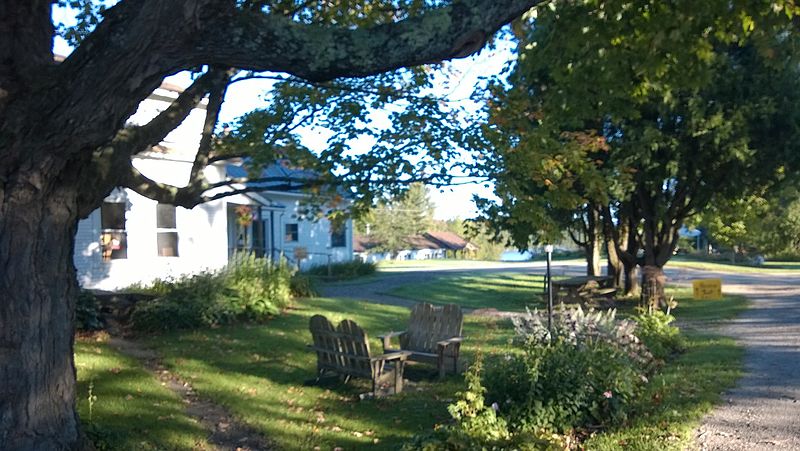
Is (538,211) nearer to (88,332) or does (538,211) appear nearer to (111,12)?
(111,12)

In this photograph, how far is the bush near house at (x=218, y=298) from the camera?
1395cm

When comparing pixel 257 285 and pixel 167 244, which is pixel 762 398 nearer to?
pixel 257 285

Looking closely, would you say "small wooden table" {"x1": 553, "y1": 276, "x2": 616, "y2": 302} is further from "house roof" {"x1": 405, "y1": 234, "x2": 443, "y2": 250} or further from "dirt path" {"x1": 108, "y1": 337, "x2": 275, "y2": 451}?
"house roof" {"x1": 405, "y1": 234, "x2": 443, "y2": 250}

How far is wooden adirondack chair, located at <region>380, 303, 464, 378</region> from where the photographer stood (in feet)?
35.5

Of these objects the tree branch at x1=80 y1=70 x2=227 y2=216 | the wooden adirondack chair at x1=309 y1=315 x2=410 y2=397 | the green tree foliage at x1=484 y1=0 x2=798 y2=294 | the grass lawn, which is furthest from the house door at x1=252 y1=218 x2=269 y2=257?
the tree branch at x1=80 y1=70 x2=227 y2=216

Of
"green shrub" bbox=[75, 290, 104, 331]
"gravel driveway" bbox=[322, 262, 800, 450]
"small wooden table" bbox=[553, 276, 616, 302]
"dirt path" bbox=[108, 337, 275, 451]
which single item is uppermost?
"green shrub" bbox=[75, 290, 104, 331]

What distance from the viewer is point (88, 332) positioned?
12.9 meters

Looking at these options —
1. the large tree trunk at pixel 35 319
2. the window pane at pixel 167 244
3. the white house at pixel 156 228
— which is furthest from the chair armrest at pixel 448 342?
the window pane at pixel 167 244

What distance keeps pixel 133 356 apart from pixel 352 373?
11.5ft

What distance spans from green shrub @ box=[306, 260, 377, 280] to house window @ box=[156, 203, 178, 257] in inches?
484

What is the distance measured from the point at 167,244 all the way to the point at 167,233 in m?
0.28

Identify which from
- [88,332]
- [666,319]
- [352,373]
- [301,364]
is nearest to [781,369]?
[666,319]

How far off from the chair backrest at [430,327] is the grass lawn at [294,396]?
0.39 metres

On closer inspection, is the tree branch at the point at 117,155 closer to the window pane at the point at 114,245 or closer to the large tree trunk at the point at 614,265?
the window pane at the point at 114,245
